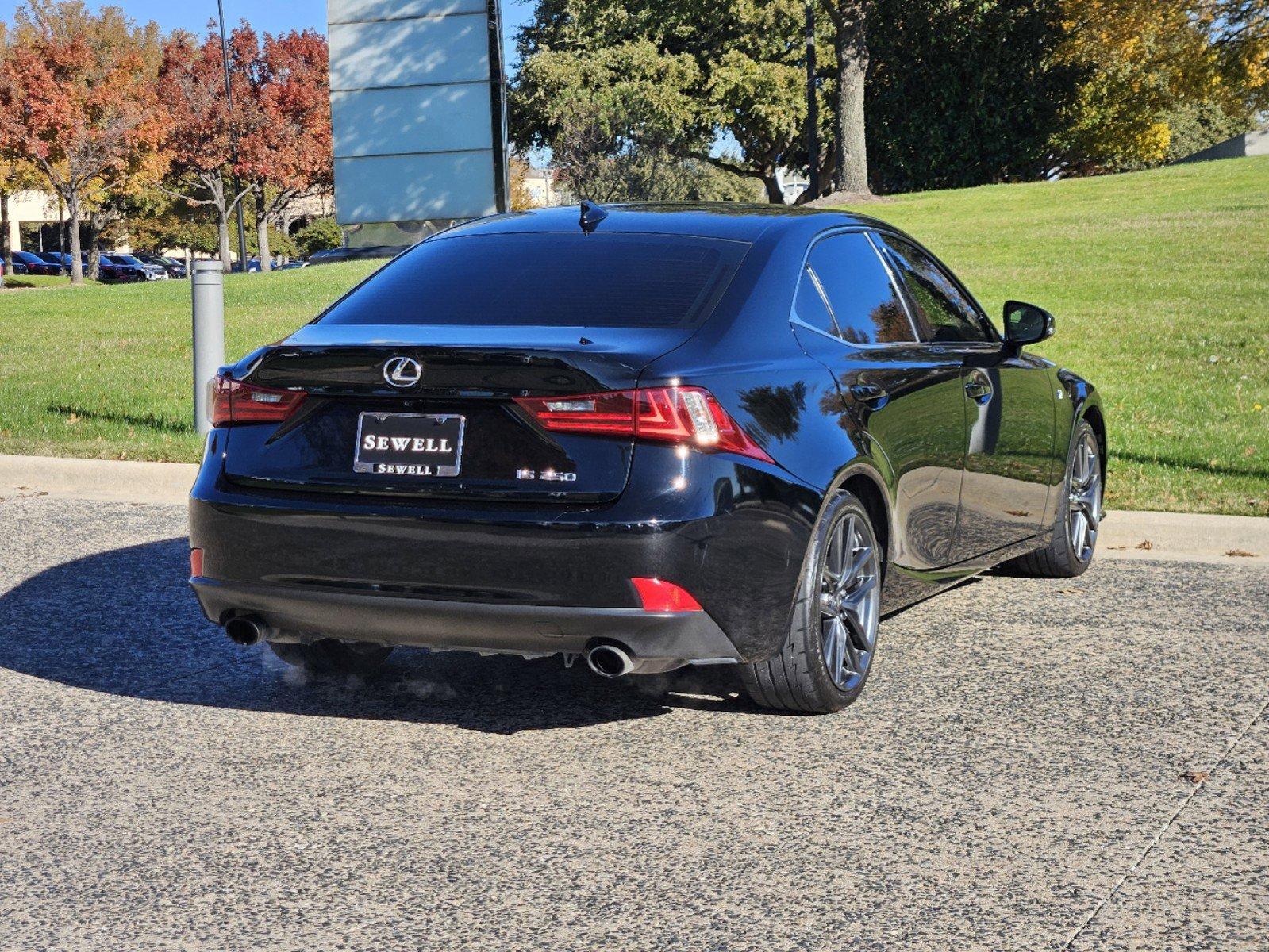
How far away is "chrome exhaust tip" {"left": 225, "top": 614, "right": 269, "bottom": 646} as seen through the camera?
4.66 meters

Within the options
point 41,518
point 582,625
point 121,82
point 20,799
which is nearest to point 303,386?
point 582,625

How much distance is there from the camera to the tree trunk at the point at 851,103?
3338cm

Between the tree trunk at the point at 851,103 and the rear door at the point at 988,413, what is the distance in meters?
26.9

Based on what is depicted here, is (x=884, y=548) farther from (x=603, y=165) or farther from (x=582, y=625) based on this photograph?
(x=603, y=165)

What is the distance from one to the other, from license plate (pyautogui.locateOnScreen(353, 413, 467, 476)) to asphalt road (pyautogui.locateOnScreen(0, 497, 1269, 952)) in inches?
34.7

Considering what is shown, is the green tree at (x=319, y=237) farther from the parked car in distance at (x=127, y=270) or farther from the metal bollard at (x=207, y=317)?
the metal bollard at (x=207, y=317)

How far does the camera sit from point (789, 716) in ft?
16.6

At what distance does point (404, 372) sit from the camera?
4.36m

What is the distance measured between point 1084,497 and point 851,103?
28.1 metres

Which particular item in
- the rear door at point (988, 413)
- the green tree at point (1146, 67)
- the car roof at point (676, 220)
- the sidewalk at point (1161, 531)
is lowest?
the sidewalk at point (1161, 531)

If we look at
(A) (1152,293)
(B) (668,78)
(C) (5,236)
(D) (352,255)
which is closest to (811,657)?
(A) (1152,293)

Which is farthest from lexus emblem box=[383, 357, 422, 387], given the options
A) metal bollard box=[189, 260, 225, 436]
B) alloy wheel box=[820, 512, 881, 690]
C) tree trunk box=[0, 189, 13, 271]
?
tree trunk box=[0, 189, 13, 271]

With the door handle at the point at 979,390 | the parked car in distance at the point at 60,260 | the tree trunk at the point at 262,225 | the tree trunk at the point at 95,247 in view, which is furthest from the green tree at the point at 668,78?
the door handle at the point at 979,390

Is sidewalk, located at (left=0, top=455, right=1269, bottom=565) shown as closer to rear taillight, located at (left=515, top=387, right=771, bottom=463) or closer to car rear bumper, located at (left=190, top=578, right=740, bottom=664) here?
car rear bumper, located at (left=190, top=578, right=740, bottom=664)
